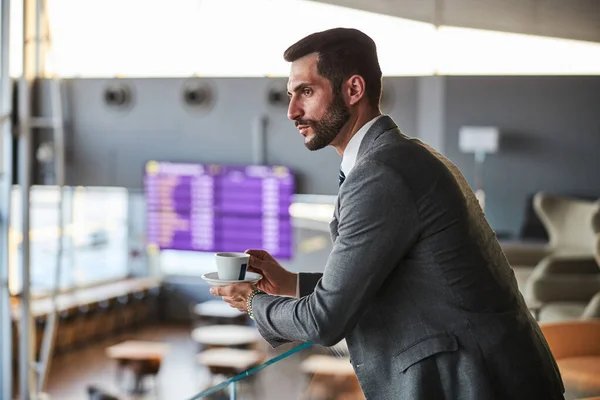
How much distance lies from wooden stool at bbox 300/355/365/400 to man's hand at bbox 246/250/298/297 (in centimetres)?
16

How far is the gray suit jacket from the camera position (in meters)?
1.03

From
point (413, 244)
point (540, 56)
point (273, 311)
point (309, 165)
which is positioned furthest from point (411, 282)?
point (309, 165)

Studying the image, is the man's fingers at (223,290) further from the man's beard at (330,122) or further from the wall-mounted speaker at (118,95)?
the wall-mounted speaker at (118,95)

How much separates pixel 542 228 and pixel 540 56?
1.10 m

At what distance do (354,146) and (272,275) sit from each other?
0.30 metres

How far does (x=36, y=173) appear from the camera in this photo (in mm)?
6828

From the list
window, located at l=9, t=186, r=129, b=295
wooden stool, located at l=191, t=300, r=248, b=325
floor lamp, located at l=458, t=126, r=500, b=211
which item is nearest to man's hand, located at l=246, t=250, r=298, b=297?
floor lamp, located at l=458, t=126, r=500, b=211

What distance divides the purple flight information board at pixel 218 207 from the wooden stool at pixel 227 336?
0.69 metres

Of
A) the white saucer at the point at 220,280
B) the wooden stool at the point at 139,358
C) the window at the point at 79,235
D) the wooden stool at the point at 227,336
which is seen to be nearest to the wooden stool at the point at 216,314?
the wooden stool at the point at 227,336

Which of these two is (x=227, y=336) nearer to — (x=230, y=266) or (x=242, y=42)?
(x=242, y=42)

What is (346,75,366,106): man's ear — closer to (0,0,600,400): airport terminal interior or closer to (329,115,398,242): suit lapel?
(329,115,398,242): suit lapel

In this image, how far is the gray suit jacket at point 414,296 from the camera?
1.03m

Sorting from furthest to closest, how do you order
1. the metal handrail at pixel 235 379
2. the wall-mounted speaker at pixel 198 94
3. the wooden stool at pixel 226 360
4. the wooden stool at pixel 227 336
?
the wall-mounted speaker at pixel 198 94
the wooden stool at pixel 227 336
the wooden stool at pixel 226 360
the metal handrail at pixel 235 379

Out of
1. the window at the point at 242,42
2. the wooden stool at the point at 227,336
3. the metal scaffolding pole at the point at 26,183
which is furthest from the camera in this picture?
the wooden stool at the point at 227,336
